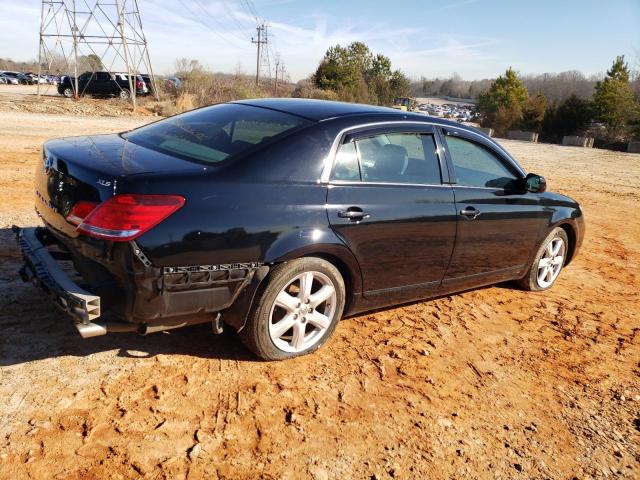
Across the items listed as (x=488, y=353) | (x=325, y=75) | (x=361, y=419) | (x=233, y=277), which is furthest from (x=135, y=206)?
(x=325, y=75)

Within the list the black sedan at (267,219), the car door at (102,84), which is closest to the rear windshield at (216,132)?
the black sedan at (267,219)

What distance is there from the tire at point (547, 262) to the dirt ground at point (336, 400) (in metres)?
0.70

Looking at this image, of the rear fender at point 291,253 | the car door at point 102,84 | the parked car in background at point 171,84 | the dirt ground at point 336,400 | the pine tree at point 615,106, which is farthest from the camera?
the pine tree at point 615,106

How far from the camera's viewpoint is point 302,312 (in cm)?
324

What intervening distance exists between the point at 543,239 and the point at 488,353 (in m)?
1.73

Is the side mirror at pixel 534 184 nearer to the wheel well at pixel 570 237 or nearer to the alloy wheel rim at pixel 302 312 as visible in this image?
the wheel well at pixel 570 237

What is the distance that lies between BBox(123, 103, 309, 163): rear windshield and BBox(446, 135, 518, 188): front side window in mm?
1433

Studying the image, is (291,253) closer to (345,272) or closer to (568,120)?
(345,272)

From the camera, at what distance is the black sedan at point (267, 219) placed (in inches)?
104

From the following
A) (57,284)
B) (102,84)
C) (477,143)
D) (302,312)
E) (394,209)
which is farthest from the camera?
(102,84)

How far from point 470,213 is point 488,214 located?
0.87 ft

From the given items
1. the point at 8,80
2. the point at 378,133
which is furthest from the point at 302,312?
the point at 8,80

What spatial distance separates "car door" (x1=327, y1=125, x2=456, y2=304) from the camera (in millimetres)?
3322

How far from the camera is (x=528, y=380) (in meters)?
3.46
